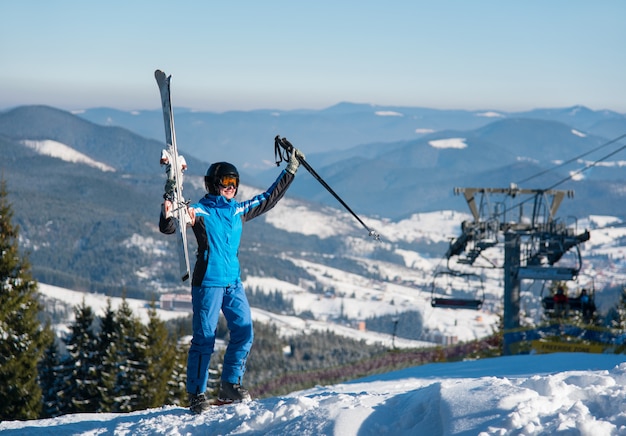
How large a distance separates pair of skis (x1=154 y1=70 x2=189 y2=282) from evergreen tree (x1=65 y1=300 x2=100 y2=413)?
64.0 feet

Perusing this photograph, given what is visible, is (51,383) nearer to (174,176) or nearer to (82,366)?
(82,366)

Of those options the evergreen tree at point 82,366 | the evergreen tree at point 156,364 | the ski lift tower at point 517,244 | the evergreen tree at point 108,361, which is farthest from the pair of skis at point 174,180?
the evergreen tree at point 82,366

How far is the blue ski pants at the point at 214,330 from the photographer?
26.6 ft

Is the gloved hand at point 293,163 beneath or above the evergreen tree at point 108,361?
above

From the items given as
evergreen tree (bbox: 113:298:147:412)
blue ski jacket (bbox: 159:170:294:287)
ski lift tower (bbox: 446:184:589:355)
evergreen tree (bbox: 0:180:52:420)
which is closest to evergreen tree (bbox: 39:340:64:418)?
evergreen tree (bbox: 113:298:147:412)

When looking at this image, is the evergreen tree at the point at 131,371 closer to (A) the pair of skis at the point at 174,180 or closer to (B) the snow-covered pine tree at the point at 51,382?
(B) the snow-covered pine tree at the point at 51,382

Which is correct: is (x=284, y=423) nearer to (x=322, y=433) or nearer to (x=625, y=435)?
(x=322, y=433)

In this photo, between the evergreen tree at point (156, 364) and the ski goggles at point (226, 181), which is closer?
the ski goggles at point (226, 181)

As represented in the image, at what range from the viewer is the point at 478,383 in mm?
7023

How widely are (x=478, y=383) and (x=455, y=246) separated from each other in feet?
62.6

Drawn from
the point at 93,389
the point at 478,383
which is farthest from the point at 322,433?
the point at 93,389

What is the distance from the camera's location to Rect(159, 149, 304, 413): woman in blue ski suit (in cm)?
811

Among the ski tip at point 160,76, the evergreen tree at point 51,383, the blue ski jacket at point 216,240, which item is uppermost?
the ski tip at point 160,76

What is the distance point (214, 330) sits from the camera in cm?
834
